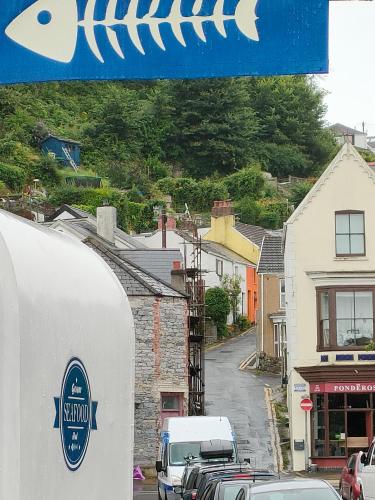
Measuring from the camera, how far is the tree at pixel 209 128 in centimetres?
12044

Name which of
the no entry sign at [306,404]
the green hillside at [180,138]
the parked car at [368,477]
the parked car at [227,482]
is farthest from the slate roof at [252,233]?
the parked car at [227,482]

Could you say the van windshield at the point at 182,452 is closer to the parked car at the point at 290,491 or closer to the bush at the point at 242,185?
the parked car at the point at 290,491

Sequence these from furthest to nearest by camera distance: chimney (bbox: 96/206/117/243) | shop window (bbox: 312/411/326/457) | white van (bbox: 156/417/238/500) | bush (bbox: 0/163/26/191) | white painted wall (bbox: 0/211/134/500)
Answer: bush (bbox: 0/163/26/191)
chimney (bbox: 96/206/117/243)
shop window (bbox: 312/411/326/457)
white van (bbox: 156/417/238/500)
white painted wall (bbox: 0/211/134/500)

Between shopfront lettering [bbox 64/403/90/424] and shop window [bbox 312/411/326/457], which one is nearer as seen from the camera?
shopfront lettering [bbox 64/403/90/424]

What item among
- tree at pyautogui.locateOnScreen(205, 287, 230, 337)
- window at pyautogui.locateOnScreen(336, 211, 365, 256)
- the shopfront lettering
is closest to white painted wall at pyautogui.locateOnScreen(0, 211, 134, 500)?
the shopfront lettering

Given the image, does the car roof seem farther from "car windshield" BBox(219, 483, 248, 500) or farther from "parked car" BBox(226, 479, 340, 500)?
"car windshield" BBox(219, 483, 248, 500)

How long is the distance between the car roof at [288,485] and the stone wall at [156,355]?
2491cm

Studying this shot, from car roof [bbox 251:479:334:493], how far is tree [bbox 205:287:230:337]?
175 feet

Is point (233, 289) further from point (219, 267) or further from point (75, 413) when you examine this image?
point (75, 413)

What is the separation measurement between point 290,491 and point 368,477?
250 inches

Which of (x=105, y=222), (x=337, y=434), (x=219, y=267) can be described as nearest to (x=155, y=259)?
(x=105, y=222)

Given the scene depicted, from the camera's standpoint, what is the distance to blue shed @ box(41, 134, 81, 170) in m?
119

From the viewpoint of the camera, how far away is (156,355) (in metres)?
40.9

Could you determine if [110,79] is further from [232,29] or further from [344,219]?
[344,219]
